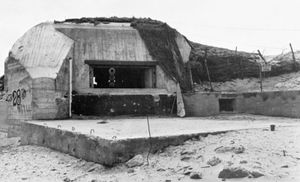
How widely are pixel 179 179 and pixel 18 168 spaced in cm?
358

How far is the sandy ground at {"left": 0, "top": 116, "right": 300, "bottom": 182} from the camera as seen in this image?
4.88m

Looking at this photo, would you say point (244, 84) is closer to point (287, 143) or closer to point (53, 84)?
point (53, 84)

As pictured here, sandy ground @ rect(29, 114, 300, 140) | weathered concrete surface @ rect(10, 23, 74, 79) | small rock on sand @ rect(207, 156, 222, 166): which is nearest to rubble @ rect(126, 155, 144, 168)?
sandy ground @ rect(29, 114, 300, 140)

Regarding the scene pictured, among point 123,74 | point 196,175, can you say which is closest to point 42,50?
point 123,74

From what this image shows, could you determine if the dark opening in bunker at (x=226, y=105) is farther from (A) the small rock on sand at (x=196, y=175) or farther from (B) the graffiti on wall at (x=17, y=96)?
(A) the small rock on sand at (x=196, y=175)

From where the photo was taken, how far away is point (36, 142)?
9.63 meters

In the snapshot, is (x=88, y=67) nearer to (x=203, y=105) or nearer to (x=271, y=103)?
(x=203, y=105)

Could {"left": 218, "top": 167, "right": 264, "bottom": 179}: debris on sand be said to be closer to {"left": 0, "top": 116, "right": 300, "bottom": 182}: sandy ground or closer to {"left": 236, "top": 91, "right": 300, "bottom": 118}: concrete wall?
{"left": 0, "top": 116, "right": 300, "bottom": 182}: sandy ground

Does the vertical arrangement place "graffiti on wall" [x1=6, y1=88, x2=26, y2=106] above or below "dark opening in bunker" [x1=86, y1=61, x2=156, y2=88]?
below

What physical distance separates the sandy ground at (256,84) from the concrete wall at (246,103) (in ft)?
7.47

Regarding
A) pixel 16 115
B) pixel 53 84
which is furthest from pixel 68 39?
pixel 16 115

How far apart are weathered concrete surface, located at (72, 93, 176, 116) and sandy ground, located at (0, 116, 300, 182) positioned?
4.86 meters

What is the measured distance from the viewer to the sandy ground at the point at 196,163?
192 inches

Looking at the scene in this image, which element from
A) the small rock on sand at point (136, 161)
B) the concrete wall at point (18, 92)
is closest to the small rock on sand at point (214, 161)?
the small rock on sand at point (136, 161)
